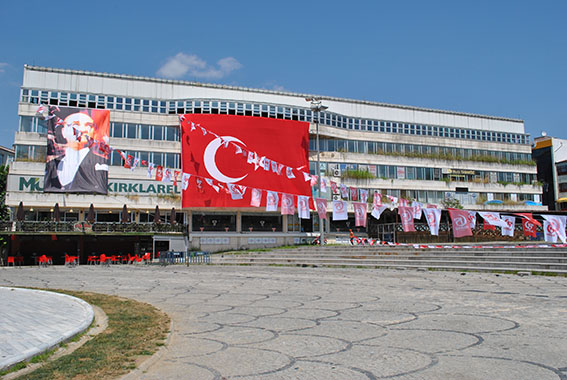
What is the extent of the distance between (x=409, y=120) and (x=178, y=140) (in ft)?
81.6

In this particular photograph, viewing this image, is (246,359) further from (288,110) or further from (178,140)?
(288,110)

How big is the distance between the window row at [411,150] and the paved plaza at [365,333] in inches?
1316

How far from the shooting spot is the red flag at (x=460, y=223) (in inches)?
1395

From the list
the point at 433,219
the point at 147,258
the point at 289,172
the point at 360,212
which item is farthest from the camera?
the point at 289,172

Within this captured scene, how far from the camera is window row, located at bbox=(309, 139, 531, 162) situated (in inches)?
1861

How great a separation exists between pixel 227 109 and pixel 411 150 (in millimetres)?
19974

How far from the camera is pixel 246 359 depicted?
6.12 metres

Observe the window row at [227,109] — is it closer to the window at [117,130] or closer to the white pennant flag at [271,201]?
the window at [117,130]

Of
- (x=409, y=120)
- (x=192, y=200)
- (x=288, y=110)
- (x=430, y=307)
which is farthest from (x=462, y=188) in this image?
Answer: (x=430, y=307)

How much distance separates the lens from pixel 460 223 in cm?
3559

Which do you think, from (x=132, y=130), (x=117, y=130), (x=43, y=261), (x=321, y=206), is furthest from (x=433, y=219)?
(x=43, y=261)

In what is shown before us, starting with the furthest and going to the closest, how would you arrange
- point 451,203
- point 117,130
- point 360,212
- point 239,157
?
point 451,203 < point 239,157 < point 117,130 < point 360,212

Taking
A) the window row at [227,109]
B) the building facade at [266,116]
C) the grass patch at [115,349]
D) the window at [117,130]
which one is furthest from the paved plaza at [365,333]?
the window row at [227,109]

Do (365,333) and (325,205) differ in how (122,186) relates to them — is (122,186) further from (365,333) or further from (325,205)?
(365,333)
